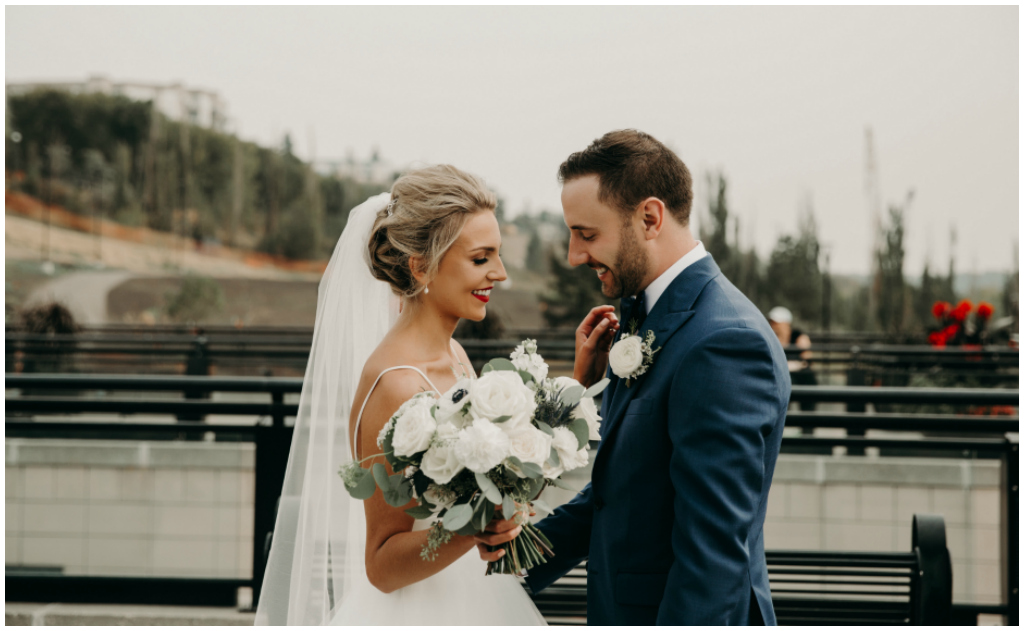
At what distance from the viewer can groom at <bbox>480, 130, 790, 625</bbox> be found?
4.79ft

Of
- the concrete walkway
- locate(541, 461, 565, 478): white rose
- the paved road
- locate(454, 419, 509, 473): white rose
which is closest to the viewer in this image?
locate(454, 419, 509, 473): white rose

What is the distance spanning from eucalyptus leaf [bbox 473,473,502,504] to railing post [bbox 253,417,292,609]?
1772mm

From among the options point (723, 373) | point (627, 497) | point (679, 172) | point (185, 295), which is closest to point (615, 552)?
point (627, 497)

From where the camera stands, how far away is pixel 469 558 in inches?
82.7

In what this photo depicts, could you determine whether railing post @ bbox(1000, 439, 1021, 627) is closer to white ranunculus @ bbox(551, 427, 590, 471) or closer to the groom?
the groom

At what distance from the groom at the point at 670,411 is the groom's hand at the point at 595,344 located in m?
0.14

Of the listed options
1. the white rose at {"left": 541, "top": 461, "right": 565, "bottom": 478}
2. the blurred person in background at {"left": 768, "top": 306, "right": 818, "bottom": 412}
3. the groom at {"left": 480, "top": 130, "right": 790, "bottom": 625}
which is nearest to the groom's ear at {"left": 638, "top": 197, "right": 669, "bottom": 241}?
the groom at {"left": 480, "top": 130, "right": 790, "bottom": 625}

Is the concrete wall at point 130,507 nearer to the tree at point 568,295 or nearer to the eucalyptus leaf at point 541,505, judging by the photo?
the eucalyptus leaf at point 541,505

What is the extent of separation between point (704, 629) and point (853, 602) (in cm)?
179

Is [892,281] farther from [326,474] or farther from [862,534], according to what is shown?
[326,474]

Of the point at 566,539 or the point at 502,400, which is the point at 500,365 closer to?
the point at 502,400

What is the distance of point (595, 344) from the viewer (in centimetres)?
200

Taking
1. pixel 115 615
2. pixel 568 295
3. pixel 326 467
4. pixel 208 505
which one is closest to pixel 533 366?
pixel 326 467

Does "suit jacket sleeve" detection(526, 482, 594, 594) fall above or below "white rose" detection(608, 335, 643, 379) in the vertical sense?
below
